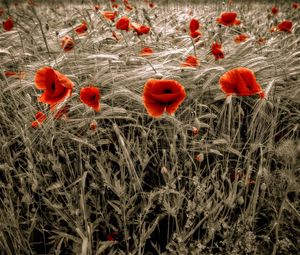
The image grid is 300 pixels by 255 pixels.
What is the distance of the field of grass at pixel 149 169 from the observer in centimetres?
74

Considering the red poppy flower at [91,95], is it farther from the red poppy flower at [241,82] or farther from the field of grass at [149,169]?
the red poppy flower at [241,82]

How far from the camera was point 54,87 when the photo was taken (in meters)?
0.88

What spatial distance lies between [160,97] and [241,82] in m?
0.24

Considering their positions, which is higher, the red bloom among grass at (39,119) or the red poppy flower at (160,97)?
the red poppy flower at (160,97)

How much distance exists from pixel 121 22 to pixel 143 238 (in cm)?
113

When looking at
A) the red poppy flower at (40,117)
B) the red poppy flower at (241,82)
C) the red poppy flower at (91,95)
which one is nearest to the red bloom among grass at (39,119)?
the red poppy flower at (40,117)

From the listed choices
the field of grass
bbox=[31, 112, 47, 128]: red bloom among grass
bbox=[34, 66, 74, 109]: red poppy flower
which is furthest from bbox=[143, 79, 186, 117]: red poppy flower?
bbox=[31, 112, 47, 128]: red bloom among grass

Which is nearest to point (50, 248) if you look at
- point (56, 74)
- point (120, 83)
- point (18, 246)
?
point (18, 246)

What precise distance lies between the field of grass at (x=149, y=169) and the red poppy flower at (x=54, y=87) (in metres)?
0.11

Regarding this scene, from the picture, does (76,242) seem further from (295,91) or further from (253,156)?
(295,91)

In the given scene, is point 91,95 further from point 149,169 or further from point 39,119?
point 149,169

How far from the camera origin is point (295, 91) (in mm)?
1230

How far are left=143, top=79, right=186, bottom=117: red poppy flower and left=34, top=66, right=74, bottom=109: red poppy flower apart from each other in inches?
9.1

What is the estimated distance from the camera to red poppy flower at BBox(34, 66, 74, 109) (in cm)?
81
